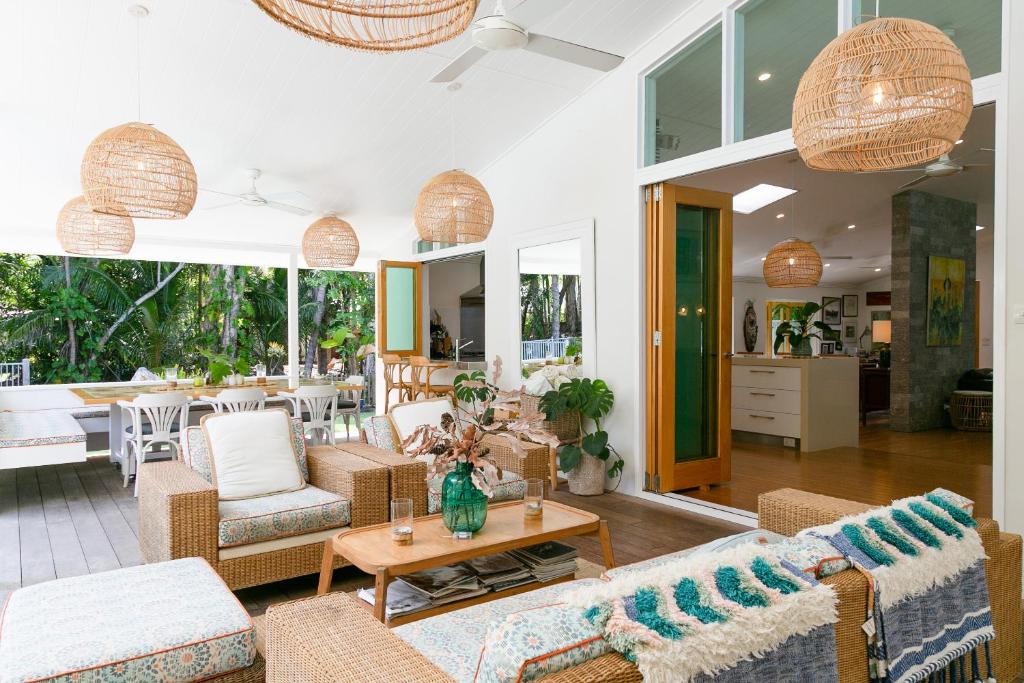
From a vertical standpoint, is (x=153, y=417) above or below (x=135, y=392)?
below

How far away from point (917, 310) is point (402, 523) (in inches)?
309

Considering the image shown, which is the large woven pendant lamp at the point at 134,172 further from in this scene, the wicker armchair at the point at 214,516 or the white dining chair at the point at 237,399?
the white dining chair at the point at 237,399

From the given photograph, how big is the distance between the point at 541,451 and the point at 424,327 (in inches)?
203

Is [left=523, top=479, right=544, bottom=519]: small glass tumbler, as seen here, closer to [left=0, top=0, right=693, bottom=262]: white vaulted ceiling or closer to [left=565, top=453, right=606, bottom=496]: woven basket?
[left=565, top=453, right=606, bottom=496]: woven basket

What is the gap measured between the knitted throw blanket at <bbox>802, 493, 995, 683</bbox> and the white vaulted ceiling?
3.74m

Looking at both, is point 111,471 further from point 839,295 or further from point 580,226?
point 839,295

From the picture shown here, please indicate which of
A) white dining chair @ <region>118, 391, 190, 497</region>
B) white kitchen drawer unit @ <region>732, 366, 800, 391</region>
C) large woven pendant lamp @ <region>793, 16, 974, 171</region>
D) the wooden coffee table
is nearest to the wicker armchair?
the wooden coffee table

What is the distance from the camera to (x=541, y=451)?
4293mm

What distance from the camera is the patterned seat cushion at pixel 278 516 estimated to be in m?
3.23

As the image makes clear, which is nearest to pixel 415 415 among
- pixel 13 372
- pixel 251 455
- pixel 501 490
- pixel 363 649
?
pixel 501 490

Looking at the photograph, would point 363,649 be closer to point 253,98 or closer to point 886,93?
point 886,93

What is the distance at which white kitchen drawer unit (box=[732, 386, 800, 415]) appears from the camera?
7363 millimetres

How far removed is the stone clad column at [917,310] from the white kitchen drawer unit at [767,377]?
2.11 meters

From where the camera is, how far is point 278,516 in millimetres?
3352
